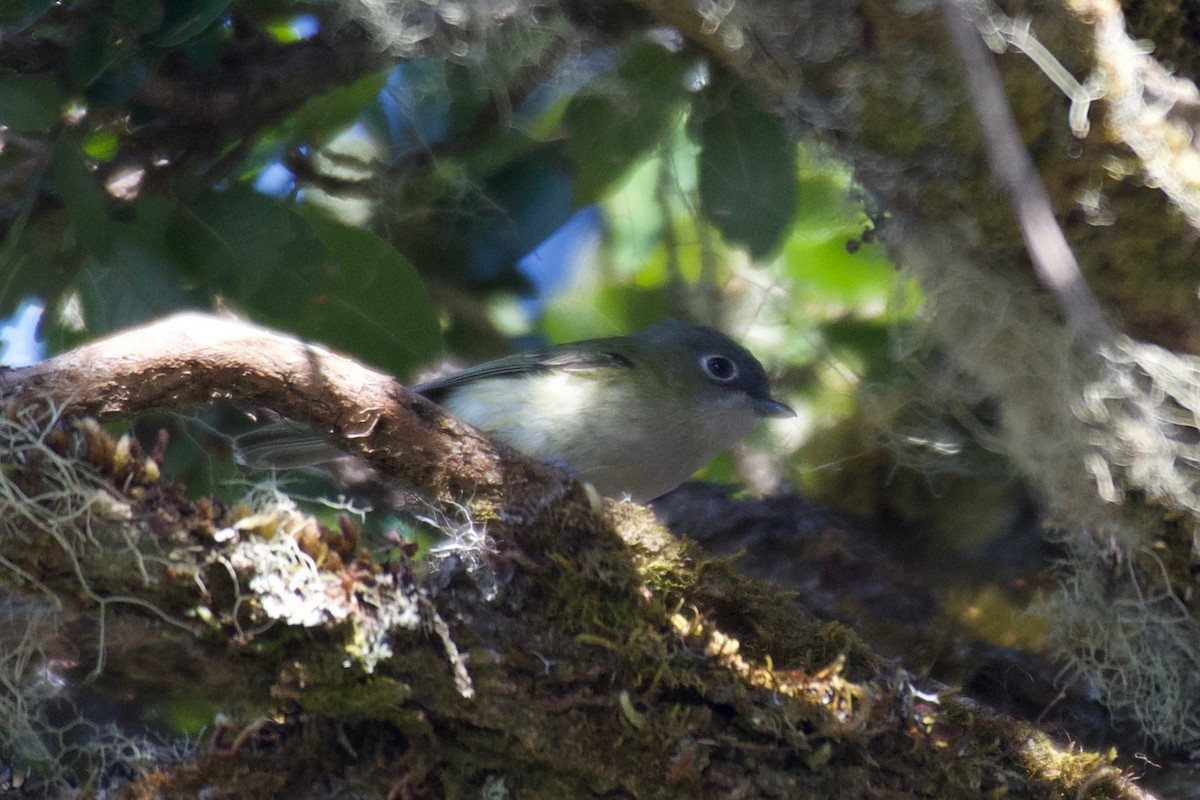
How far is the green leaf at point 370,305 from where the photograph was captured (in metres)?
3.12

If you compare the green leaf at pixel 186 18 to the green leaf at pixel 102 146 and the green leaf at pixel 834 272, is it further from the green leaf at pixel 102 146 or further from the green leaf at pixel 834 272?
the green leaf at pixel 834 272

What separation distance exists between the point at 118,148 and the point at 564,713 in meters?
1.92

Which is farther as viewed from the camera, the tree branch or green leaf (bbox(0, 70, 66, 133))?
green leaf (bbox(0, 70, 66, 133))

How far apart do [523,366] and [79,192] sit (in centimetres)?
133

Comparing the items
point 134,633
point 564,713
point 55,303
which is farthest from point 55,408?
point 55,303

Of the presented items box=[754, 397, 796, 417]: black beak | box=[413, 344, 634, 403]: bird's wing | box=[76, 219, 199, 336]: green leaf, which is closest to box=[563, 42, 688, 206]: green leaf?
box=[413, 344, 634, 403]: bird's wing

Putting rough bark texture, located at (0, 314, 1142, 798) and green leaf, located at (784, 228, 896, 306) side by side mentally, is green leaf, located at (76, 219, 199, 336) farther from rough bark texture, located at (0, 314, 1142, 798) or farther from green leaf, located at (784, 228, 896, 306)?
green leaf, located at (784, 228, 896, 306)

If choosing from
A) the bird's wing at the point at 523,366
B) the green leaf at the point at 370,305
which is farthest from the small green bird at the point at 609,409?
the green leaf at the point at 370,305

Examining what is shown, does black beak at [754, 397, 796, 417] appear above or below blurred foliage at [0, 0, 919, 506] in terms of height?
below

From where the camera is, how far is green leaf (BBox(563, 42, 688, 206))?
313 centimetres

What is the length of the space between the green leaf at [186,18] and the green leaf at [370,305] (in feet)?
2.12

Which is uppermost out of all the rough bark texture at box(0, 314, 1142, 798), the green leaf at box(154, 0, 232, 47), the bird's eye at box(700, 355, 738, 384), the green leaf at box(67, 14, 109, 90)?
the green leaf at box(154, 0, 232, 47)

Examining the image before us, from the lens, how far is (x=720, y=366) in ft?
12.7

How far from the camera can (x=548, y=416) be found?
10.9ft
